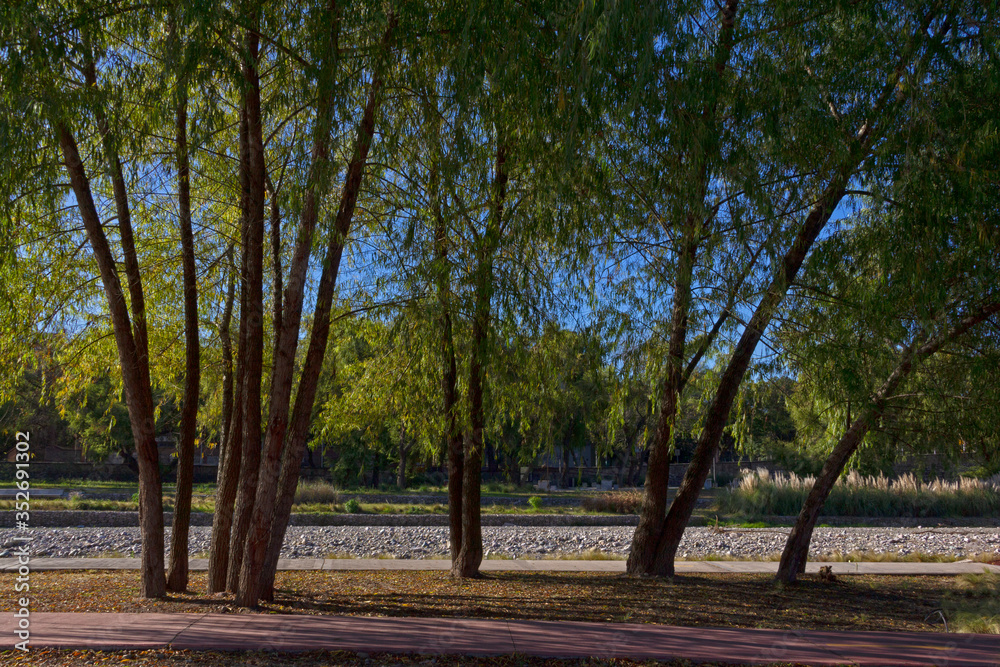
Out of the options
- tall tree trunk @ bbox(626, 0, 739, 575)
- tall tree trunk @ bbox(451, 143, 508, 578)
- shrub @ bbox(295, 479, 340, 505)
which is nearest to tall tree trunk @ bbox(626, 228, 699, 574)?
tall tree trunk @ bbox(626, 0, 739, 575)

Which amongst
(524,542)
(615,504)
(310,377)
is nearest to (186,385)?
(310,377)

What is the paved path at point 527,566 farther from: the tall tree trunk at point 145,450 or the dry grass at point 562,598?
the tall tree trunk at point 145,450

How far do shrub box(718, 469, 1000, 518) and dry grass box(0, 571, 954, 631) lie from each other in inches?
435

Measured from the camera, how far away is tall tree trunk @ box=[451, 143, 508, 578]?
23.7 feet

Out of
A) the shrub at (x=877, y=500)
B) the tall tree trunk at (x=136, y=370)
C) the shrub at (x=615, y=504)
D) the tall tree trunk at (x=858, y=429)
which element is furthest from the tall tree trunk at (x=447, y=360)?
the shrub at (x=877, y=500)

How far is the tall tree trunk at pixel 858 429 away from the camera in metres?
8.73

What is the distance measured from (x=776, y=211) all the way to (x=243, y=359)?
605 cm

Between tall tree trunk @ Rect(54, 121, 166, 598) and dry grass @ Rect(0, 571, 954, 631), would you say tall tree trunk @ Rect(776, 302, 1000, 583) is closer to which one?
dry grass @ Rect(0, 571, 954, 631)

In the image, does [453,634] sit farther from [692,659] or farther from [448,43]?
[448,43]

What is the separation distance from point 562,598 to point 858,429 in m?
4.44

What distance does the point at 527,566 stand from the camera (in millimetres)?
12922

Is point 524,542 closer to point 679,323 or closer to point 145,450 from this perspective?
point 679,323

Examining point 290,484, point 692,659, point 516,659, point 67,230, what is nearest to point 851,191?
point 692,659

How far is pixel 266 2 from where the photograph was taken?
6.79 m
